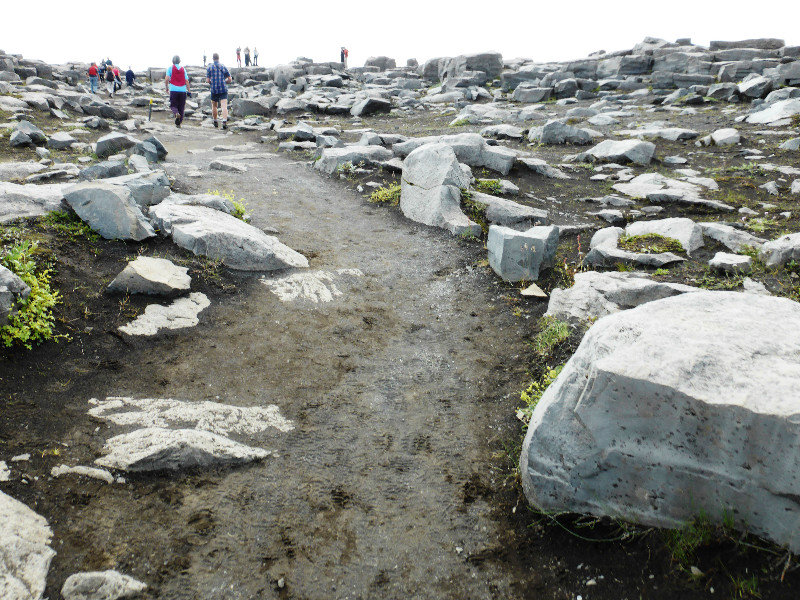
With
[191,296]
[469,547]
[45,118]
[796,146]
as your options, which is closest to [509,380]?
[469,547]

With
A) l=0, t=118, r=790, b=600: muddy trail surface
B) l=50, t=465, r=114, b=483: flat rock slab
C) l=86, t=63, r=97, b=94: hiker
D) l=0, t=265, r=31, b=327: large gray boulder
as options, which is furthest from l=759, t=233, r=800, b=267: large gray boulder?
l=86, t=63, r=97, b=94: hiker

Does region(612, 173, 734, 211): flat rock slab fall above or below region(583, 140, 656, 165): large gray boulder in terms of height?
below

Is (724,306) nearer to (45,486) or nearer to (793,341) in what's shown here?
(793,341)

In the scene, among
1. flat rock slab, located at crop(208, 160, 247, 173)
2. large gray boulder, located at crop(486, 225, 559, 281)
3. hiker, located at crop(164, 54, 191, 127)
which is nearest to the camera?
large gray boulder, located at crop(486, 225, 559, 281)

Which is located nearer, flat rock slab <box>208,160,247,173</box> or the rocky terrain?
the rocky terrain

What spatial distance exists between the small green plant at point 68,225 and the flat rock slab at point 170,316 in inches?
67.4

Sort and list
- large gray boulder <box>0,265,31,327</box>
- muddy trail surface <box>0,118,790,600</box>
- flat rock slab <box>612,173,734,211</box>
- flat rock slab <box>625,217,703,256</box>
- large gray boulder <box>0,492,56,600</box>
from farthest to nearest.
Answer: flat rock slab <box>612,173,734,211</box>
flat rock slab <box>625,217,703,256</box>
large gray boulder <box>0,265,31,327</box>
muddy trail surface <box>0,118,790,600</box>
large gray boulder <box>0,492,56,600</box>

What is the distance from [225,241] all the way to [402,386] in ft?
11.1

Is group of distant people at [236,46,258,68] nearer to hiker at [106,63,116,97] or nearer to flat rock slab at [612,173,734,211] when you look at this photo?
hiker at [106,63,116,97]

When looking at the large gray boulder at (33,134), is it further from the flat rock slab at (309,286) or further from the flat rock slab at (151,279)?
the flat rock slab at (309,286)

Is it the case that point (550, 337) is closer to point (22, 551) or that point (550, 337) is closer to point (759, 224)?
point (22, 551)

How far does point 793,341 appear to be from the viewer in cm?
291

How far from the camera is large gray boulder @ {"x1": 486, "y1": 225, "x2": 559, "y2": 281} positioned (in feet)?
22.0

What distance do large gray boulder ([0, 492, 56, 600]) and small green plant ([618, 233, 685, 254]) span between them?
6.90 metres
